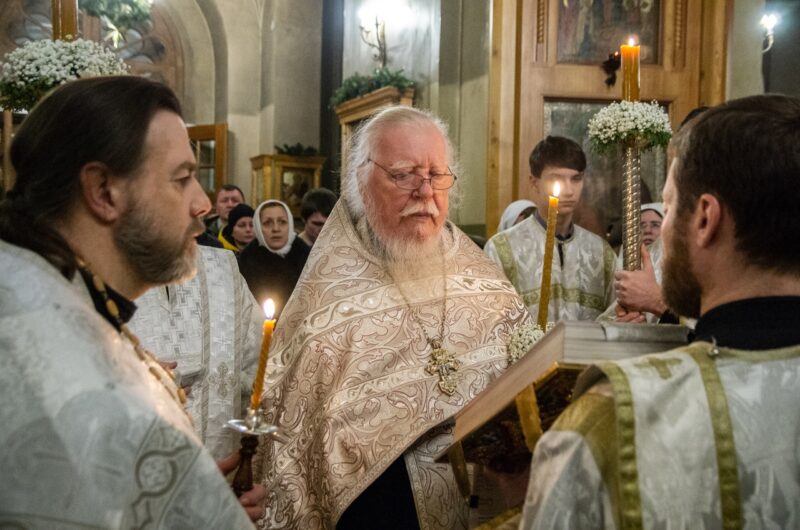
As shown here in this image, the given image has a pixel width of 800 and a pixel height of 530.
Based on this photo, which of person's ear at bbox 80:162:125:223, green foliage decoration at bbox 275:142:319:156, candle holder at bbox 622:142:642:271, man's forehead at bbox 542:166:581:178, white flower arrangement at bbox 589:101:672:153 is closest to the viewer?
person's ear at bbox 80:162:125:223

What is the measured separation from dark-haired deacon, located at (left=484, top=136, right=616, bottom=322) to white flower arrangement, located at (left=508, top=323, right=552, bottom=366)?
1355mm

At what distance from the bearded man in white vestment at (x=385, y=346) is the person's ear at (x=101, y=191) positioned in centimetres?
120

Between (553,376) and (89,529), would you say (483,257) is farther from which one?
(89,529)

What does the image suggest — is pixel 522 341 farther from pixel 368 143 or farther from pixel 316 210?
pixel 316 210

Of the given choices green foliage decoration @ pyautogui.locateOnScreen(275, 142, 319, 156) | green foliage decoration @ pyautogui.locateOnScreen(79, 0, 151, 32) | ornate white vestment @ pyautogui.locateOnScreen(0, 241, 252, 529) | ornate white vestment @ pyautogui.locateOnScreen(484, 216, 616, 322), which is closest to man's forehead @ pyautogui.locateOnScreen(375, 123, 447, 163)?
ornate white vestment @ pyautogui.locateOnScreen(484, 216, 616, 322)

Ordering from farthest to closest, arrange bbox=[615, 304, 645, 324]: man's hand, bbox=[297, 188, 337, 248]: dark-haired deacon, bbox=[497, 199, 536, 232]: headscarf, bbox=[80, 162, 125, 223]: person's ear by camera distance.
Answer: bbox=[297, 188, 337, 248]: dark-haired deacon
bbox=[497, 199, 536, 232]: headscarf
bbox=[615, 304, 645, 324]: man's hand
bbox=[80, 162, 125, 223]: person's ear

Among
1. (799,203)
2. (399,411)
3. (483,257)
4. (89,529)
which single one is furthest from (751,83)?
(89,529)

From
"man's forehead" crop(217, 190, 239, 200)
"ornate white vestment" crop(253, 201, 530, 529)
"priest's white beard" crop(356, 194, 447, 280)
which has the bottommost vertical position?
"ornate white vestment" crop(253, 201, 530, 529)

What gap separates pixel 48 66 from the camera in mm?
3436

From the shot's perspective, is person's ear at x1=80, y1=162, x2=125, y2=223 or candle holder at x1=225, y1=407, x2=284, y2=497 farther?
person's ear at x1=80, y1=162, x2=125, y2=223

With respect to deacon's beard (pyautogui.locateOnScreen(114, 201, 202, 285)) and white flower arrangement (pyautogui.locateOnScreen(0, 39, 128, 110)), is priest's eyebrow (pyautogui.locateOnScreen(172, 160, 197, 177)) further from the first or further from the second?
white flower arrangement (pyautogui.locateOnScreen(0, 39, 128, 110))

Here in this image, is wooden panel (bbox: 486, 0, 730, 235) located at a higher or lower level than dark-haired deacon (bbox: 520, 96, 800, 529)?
higher

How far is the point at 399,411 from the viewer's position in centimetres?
261

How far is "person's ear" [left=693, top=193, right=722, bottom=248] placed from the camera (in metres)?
1.40
